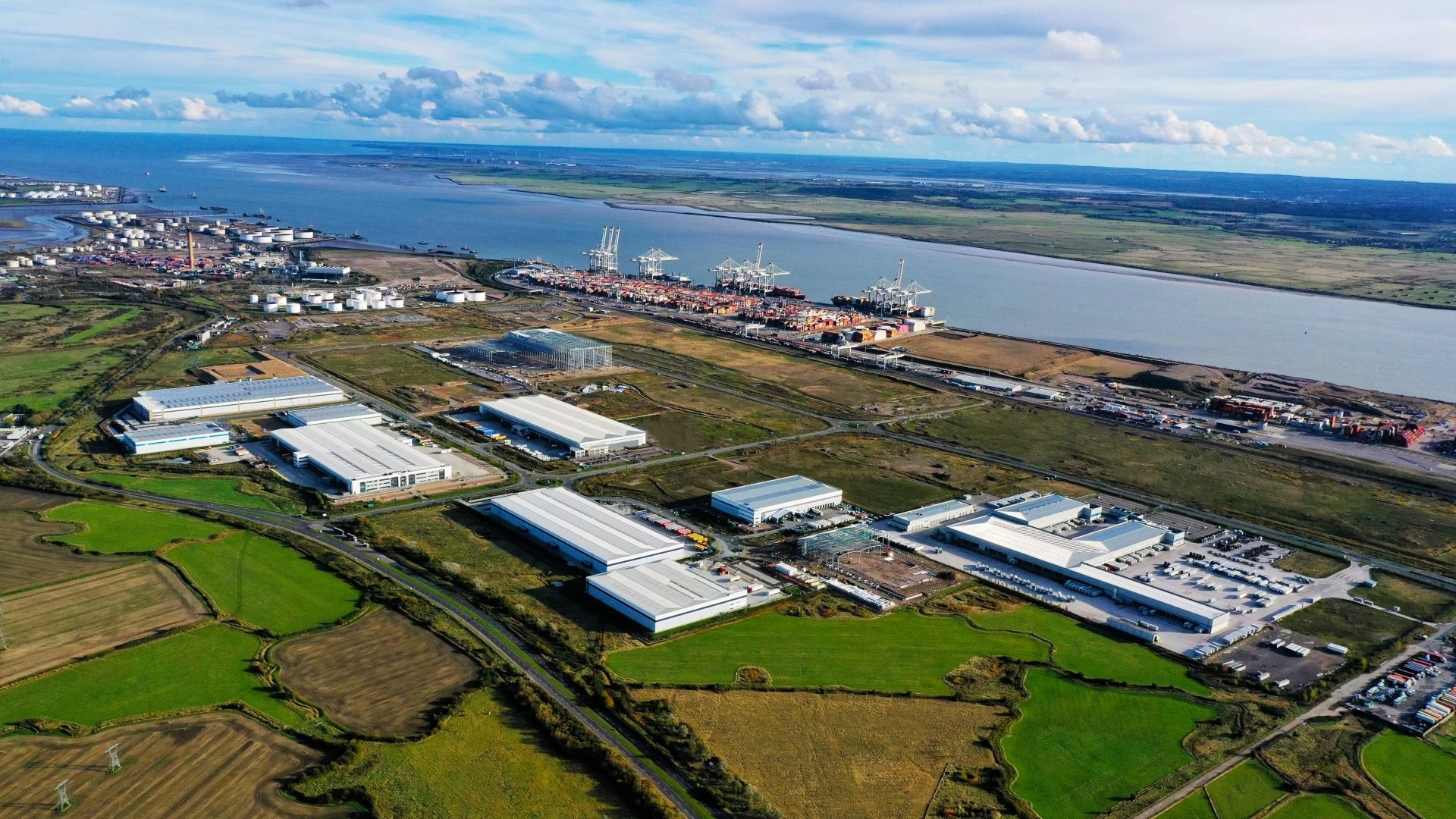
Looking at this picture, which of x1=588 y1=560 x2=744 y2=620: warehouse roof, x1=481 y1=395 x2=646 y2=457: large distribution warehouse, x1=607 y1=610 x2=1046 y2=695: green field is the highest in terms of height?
x1=481 y1=395 x2=646 y2=457: large distribution warehouse

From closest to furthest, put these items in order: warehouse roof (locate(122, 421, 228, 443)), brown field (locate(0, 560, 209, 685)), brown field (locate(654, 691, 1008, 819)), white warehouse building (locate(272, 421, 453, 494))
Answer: brown field (locate(654, 691, 1008, 819))
brown field (locate(0, 560, 209, 685))
white warehouse building (locate(272, 421, 453, 494))
warehouse roof (locate(122, 421, 228, 443))

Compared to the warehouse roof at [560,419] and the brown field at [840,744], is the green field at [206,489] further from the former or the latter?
the brown field at [840,744]

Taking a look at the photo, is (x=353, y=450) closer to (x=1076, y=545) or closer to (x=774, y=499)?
(x=774, y=499)

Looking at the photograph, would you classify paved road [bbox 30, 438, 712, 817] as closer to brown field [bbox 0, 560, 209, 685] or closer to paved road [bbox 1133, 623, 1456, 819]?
brown field [bbox 0, 560, 209, 685]

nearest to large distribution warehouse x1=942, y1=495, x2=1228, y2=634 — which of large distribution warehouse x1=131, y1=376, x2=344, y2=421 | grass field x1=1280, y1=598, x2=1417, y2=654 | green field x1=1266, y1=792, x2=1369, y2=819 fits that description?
grass field x1=1280, y1=598, x2=1417, y2=654

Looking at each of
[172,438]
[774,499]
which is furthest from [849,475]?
[172,438]

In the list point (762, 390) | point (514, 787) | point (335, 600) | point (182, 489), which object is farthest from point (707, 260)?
point (514, 787)

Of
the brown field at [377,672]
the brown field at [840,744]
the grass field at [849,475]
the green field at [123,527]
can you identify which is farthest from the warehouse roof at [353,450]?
the brown field at [840,744]
